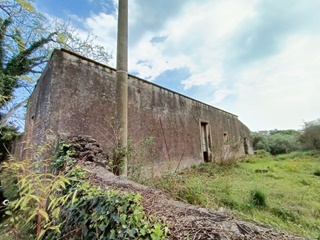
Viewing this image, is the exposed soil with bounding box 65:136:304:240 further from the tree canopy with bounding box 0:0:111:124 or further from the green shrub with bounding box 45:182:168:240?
the tree canopy with bounding box 0:0:111:124

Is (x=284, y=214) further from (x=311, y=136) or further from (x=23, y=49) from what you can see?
(x=311, y=136)

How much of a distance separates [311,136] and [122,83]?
16.3 meters

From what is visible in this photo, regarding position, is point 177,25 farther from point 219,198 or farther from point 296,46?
point 219,198

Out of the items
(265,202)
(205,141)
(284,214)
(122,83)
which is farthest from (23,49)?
(284,214)

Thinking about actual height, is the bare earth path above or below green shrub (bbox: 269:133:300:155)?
below

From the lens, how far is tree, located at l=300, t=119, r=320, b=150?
47.3ft

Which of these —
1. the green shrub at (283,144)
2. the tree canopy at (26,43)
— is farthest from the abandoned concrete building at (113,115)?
the green shrub at (283,144)

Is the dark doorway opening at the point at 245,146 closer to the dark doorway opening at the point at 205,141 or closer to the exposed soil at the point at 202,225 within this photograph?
the dark doorway opening at the point at 205,141

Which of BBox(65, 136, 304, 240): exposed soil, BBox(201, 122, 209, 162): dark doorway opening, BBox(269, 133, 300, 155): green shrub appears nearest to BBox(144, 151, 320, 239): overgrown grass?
BBox(65, 136, 304, 240): exposed soil

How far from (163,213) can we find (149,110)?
4.99 m

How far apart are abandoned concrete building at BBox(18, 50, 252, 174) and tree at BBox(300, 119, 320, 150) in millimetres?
9406

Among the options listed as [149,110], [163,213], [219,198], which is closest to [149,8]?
[149,110]

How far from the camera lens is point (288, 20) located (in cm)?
583

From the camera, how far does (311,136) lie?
48.7 feet
